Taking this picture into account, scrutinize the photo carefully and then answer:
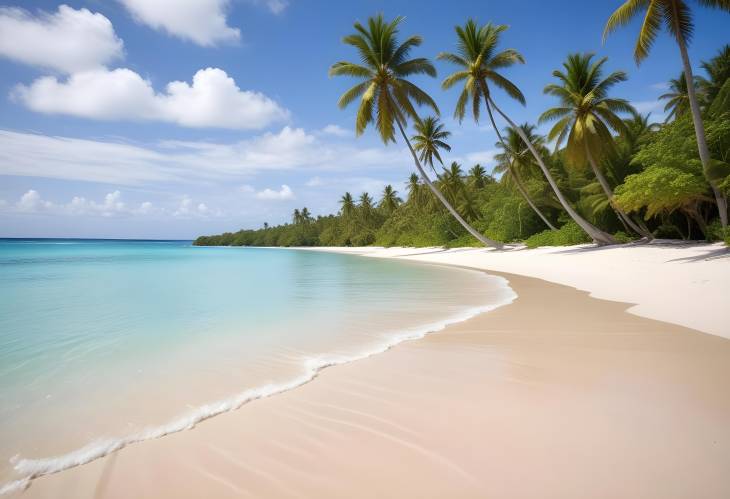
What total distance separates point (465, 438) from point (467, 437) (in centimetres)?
2

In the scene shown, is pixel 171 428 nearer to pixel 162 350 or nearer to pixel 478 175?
pixel 162 350

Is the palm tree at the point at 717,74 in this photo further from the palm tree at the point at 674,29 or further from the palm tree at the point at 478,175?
the palm tree at the point at 478,175

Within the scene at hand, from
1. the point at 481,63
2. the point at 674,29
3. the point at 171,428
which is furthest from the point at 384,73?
the point at 171,428

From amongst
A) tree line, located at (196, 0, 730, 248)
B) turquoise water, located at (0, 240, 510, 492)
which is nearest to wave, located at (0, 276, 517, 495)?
turquoise water, located at (0, 240, 510, 492)

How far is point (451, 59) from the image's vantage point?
19.9 metres

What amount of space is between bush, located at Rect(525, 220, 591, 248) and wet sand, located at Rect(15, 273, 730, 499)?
18.6 meters

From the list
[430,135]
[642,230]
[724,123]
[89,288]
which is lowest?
[89,288]

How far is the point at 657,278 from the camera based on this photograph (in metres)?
8.81

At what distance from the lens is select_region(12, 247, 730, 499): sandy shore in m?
1.85

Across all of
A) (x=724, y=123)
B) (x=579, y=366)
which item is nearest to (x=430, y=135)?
(x=724, y=123)

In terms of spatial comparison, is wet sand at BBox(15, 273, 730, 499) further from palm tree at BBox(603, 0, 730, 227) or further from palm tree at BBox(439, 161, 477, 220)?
palm tree at BBox(439, 161, 477, 220)

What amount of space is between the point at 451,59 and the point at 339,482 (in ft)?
73.4

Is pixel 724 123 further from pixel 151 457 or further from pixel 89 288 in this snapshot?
pixel 89 288

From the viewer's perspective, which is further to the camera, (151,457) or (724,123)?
(724,123)
